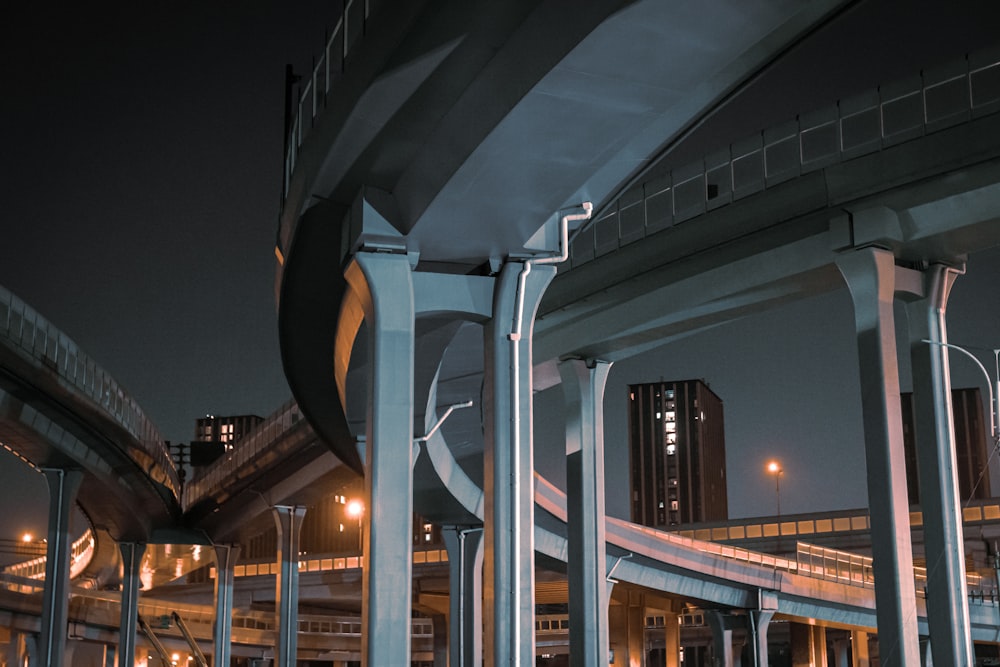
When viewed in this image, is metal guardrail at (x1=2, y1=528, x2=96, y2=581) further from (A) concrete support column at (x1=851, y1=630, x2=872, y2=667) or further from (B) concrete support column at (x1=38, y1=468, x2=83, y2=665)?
(A) concrete support column at (x1=851, y1=630, x2=872, y2=667)

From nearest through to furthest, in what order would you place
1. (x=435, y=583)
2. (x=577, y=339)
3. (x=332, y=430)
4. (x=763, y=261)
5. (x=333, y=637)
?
(x=763, y=261)
(x=577, y=339)
(x=332, y=430)
(x=435, y=583)
(x=333, y=637)

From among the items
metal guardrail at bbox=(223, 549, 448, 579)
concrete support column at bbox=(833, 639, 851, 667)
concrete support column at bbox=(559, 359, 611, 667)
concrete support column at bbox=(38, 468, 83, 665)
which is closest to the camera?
concrete support column at bbox=(559, 359, 611, 667)

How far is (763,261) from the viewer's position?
24234 millimetres

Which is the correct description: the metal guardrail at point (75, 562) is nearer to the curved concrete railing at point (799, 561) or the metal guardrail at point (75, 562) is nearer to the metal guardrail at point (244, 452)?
the metal guardrail at point (244, 452)

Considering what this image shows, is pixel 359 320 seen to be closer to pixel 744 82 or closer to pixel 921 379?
pixel 744 82

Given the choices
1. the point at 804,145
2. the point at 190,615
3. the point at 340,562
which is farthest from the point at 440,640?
the point at 804,145

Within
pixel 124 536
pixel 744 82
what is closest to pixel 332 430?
pixel 744 82

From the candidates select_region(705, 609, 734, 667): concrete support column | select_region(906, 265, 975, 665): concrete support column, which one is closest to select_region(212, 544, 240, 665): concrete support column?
select_region(705, 609, 734, 667): concrete support column

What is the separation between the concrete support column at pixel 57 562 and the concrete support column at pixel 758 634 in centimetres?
2980

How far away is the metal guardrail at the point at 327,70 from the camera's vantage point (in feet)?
47.5

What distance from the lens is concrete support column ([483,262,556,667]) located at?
16391 millimetres

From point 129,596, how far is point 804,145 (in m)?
45.1

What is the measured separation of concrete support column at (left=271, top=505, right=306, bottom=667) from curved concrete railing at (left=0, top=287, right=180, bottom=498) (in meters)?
8.82

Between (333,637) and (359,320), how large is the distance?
67.0m
